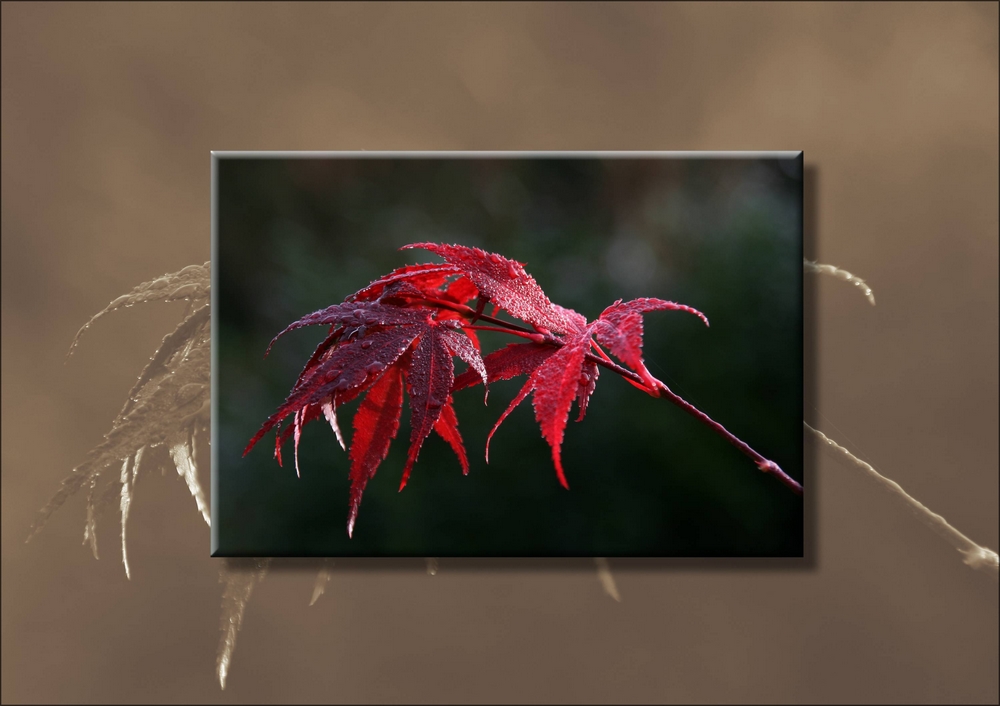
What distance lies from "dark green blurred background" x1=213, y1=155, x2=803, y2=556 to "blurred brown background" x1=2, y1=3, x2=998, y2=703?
0.05 metres

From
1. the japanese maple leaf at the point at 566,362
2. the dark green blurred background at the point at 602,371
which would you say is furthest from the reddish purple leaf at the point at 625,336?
the dark green blurred background at the point at 602,371

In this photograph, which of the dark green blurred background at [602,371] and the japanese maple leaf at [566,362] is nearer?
the japanese maple leaf at [566,362]

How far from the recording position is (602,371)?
4.49ft

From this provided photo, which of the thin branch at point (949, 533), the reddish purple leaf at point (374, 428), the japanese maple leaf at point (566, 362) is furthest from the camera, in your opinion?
the thin branch at point (949, 533)

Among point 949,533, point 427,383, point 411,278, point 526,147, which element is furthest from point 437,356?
point 949,533

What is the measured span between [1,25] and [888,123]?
159cm

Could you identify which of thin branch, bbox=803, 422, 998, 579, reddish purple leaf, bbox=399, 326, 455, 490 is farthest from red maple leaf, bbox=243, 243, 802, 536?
thin branch, bbox=803, 422, 998, 579

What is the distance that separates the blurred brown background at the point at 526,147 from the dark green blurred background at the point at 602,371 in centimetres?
5

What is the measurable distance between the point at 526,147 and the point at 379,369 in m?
0.70

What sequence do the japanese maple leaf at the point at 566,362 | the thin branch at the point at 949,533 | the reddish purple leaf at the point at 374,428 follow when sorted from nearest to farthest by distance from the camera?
the japanese maple leaf at the point at 566,362, the reddish purple leaf at the point at 374,428, the thin branch at the point at 949,533

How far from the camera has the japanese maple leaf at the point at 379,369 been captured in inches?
25.3

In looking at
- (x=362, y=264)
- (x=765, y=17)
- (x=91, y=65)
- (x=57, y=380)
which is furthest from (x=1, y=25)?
(x=765, y=17)

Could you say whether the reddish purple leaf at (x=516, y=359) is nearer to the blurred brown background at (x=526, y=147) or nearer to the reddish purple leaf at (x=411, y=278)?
the reddish purple leaf at (x=411, y=278)

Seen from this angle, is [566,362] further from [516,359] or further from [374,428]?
[374,428]
